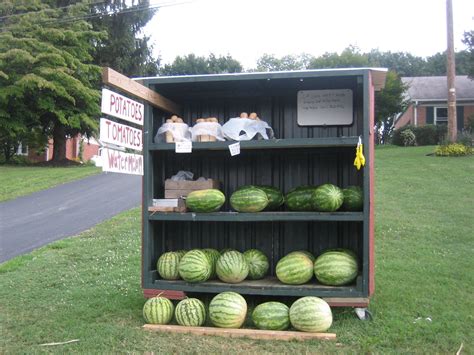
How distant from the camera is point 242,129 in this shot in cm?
562

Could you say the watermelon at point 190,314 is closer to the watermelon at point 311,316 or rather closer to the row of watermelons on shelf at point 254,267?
the row of watermelons on shelf at point 254,267

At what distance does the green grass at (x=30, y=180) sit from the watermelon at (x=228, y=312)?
38.7 ft

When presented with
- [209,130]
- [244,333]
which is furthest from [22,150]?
[244,333]

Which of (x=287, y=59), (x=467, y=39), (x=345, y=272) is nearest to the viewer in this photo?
(x=345, y=272)

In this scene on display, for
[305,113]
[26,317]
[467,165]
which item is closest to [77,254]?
[26,317]

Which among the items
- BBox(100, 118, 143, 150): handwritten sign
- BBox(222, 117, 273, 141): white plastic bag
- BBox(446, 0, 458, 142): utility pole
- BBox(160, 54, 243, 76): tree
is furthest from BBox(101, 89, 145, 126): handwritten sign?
BBox(160, 54, 243, 76): tree

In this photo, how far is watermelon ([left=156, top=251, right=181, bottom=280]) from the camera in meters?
5.63

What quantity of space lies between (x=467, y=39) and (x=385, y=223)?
19.4 meters

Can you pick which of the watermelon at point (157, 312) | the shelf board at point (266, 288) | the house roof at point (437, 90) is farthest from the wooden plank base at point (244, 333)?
the house roof at point (437, 90)

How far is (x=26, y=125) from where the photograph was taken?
83.8ft

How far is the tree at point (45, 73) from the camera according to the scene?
2338 centimetres

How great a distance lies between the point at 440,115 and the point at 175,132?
1194 inches

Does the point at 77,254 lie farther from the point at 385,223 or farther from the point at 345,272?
the point at 385,223

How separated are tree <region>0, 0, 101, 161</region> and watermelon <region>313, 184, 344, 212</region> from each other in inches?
773
